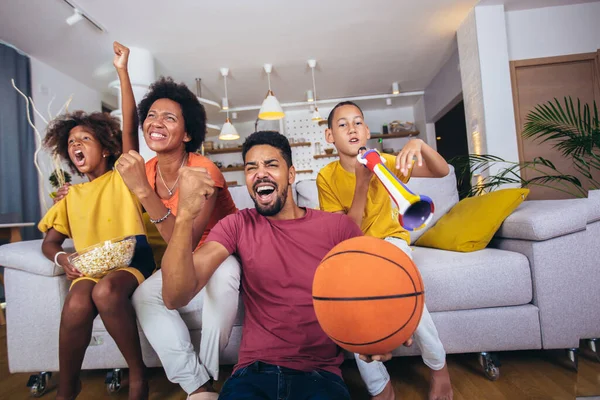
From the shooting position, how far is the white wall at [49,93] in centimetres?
457

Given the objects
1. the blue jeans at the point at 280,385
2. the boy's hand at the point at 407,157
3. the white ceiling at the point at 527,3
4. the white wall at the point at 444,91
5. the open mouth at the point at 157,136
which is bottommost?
the blue jeans at the point at 280,385

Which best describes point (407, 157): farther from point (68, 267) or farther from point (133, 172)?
point (68, 267)

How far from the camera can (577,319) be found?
1593 millimetres

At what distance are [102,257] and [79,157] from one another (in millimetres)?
577

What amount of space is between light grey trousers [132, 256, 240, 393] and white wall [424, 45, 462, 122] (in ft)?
16.3

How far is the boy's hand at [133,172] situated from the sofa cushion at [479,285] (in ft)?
3.91

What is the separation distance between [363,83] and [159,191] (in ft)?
17.6

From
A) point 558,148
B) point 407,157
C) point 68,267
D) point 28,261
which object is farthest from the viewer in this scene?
point 558,148

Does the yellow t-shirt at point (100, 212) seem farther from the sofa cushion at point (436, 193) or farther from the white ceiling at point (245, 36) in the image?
the white ceiling at point (245, 36)

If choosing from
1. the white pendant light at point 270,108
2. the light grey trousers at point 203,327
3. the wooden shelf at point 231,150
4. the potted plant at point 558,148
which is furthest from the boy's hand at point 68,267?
the wooden shelf at point 231,150

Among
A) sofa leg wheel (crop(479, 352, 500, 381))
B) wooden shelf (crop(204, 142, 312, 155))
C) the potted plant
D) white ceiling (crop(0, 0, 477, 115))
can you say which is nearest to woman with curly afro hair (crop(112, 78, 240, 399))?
sofa leg wheel (crop(479, 352, 500, 381))

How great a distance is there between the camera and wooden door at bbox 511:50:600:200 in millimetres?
4105

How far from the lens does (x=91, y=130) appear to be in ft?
5.83

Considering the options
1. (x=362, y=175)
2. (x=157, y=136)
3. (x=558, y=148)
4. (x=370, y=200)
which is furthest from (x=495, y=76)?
(x=157, y=136)
